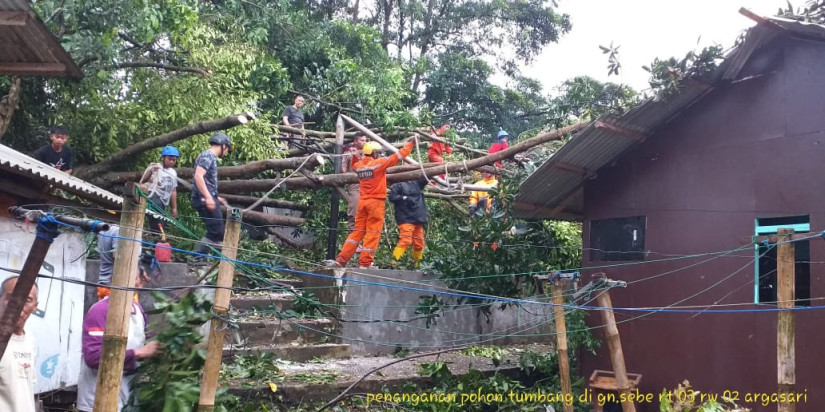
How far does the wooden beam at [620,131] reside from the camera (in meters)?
7.90

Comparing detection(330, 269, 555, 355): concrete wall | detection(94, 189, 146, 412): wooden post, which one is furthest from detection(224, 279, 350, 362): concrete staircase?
detection(94, 189, 146, 412): wooden post

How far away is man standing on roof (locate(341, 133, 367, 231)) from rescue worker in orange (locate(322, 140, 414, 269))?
70 cm

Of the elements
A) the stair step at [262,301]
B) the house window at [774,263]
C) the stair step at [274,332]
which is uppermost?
the house window at [774,263]

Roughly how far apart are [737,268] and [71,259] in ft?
22.4

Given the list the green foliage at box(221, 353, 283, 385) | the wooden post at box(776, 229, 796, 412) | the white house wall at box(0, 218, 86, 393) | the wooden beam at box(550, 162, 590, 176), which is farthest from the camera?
the wooden beam at box(550, 162, 590, 176)

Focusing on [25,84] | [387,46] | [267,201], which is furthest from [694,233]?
[387,46]

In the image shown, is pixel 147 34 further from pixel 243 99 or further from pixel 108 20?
pixel 243 99

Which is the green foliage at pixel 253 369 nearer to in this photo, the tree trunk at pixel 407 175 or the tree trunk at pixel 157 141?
the tree trunk at pixel 157 141

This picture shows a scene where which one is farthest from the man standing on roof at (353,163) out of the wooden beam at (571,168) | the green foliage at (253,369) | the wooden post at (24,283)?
the wooden post at (24,283)

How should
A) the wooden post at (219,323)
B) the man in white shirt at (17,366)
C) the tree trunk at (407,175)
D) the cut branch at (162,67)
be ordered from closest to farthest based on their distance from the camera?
the man in white shirt at (17,366), the wooden post at (219,323), the tree trunk at (407,175), the cut branch at (162,67)

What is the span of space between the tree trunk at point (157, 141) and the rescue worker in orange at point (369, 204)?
72.1 inches

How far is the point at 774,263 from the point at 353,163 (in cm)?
605

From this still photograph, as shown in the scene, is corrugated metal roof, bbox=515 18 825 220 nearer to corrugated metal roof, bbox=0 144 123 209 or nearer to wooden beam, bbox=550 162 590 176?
wooden beam, bbox=550 162 590 176

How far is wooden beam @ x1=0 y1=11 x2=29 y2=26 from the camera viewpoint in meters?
6.43
